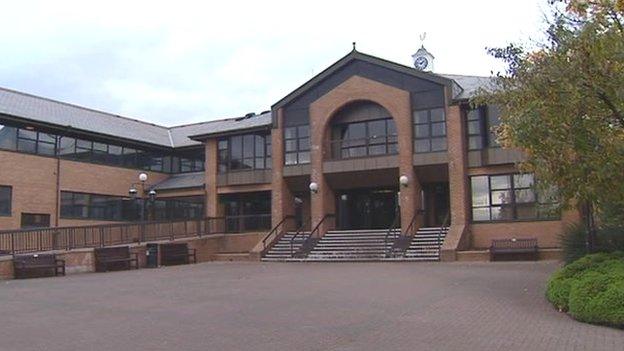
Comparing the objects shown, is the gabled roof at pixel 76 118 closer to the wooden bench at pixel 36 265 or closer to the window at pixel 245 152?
the window at pixel 245 152

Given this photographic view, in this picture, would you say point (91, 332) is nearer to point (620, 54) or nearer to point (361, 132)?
point (620, 54)

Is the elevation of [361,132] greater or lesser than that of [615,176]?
greater

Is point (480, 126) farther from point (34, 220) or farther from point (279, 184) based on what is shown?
point (34, 220)

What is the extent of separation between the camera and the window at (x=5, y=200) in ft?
96.4

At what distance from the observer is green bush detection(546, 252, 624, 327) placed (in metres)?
10.6

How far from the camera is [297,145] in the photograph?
33.4 metres

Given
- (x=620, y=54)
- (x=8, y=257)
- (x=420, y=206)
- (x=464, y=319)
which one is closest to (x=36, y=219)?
(x=8, y=257)

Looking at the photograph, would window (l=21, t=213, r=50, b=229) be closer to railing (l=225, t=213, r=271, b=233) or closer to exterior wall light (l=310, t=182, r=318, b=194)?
railing (l=225, t=213, r=271, b=233)

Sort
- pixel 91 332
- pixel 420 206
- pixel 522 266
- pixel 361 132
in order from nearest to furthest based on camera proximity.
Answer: pixel 91 332, pixel 522 266, pixel 420 206, pixel 361 132

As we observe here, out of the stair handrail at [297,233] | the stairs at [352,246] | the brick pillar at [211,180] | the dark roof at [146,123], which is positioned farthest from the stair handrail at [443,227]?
the brick pillar at [211,180]

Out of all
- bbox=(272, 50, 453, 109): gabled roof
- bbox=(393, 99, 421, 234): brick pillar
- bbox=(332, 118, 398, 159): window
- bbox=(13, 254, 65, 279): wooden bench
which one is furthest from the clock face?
bbox=(13, 254, 65, 279): wooden bench

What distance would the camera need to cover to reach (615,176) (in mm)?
12180

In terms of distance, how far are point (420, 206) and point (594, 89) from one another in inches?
727

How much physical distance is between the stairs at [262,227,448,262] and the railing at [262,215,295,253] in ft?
0.91
